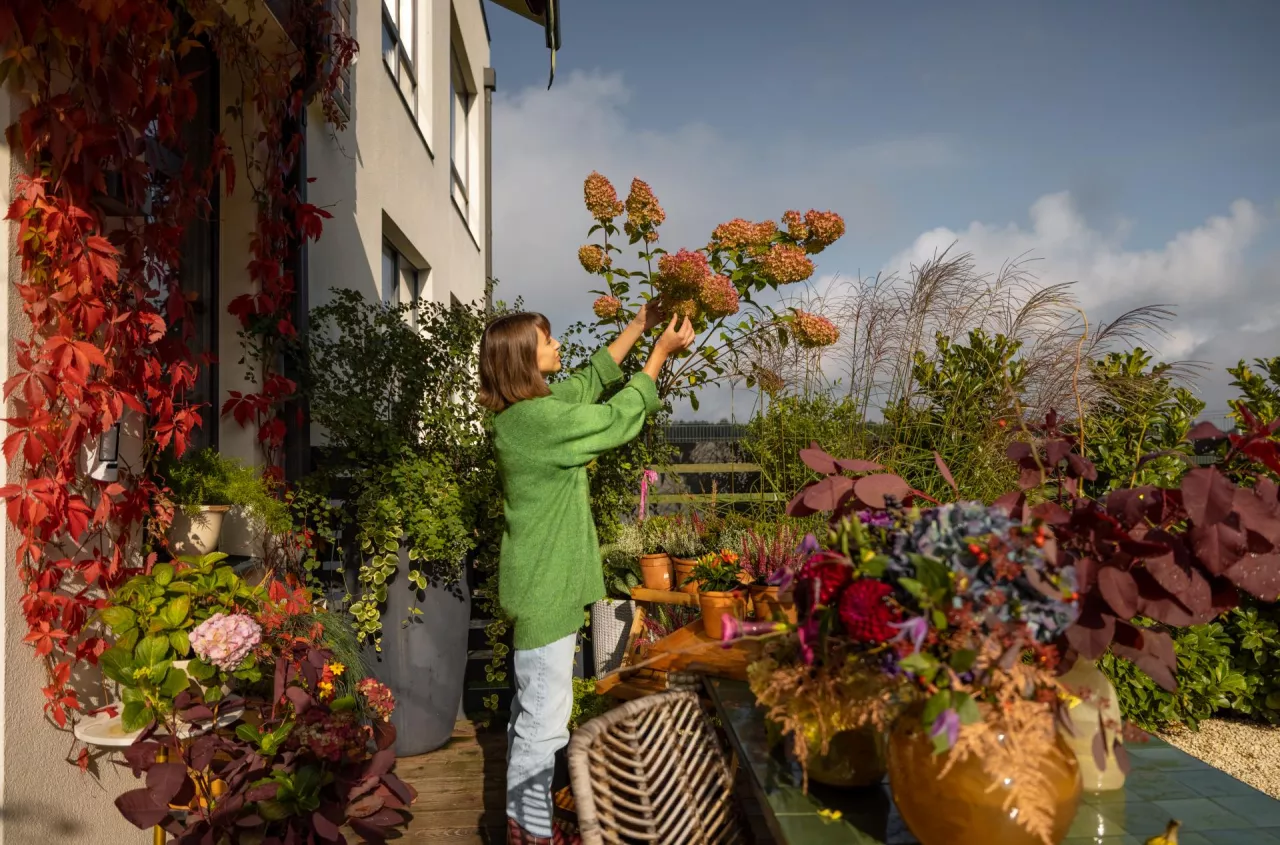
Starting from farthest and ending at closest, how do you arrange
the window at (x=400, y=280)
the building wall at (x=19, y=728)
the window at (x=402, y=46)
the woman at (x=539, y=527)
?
the window at (x=400, y=280)
the window at (x=402, y=46)
the woman at (x=539, y=527)
the building wall at (x=19, y=728)

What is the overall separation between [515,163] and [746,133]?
6.55m

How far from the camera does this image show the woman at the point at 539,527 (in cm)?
227

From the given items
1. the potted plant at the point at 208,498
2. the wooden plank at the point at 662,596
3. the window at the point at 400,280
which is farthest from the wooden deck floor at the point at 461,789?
the window at the point at 400,280

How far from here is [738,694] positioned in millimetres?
1671

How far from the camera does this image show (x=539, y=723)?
7.68ft

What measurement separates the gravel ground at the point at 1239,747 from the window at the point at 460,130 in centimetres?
724

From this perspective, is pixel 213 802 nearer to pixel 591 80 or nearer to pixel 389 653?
pixel 389 653


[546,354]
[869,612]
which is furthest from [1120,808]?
[546,354]

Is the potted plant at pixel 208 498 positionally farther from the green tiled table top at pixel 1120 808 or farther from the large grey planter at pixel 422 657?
the green tiled table top at pixel 1120 808

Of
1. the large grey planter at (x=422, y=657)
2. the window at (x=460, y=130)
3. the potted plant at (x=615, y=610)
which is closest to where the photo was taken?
the large grey planter at (x=422, y=657)

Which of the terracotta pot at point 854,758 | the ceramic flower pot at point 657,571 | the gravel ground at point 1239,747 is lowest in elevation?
the gravel ground at point 1239,747

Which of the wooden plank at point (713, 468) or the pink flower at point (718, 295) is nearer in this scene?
the pink flower at point (718, 295)

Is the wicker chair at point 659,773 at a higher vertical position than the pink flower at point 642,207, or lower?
lower

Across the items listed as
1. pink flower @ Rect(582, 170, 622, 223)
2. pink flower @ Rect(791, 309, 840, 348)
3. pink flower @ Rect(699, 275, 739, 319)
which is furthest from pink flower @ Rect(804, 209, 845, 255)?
pink flower @ Rect(582, 170, 622, 223)
